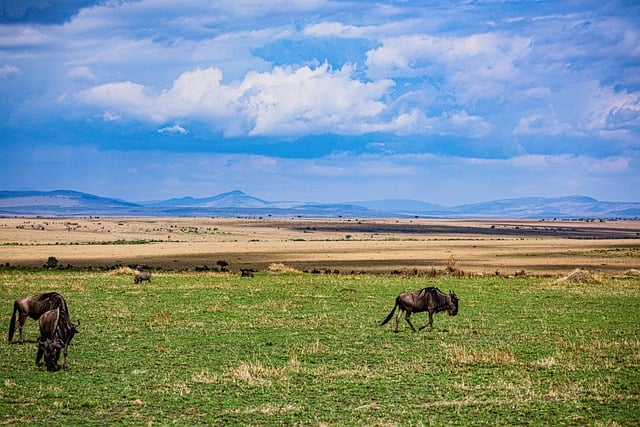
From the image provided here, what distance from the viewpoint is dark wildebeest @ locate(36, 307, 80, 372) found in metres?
16.2

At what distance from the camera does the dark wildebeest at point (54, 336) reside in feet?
53.1

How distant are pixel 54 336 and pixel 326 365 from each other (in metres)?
6.28

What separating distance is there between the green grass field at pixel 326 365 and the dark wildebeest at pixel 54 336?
344mm

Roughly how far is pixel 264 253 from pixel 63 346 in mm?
59652

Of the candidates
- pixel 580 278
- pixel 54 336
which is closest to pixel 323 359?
pixel 54 336

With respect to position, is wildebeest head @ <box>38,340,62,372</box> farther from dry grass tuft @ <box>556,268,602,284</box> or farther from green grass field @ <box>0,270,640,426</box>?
dry grass tuft @ <box>556,268,602,284</box>

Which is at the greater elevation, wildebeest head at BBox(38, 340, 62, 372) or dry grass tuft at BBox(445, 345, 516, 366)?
wildebeest head at BBox(38, 340, 62, 372)

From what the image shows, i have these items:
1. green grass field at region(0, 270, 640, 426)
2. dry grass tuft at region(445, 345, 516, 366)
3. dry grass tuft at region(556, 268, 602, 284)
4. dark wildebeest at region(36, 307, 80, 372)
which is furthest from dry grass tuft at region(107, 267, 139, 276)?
dry grass tuft at region(445, 345, 516, 366)

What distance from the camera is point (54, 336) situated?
1644cm

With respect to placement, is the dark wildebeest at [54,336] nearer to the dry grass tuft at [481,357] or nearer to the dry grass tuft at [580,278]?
Result: the dry grass tuft at [481,357]

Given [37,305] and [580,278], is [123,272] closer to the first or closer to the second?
[37,305]

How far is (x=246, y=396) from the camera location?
46.9ft

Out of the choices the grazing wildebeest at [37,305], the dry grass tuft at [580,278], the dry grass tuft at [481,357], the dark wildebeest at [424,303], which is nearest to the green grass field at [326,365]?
the dry grass tuft at [481,357]

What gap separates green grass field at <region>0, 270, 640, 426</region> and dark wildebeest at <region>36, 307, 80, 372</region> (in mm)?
344
